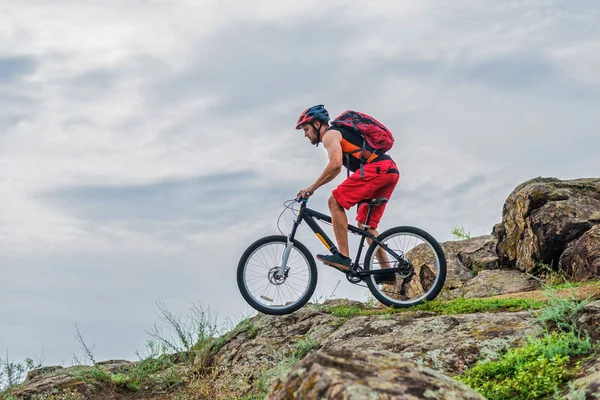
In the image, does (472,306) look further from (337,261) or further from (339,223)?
(339,223)

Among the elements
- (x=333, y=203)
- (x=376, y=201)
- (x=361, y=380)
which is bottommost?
(x=361, y=380)

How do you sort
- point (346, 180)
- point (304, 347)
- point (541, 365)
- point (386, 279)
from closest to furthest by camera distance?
point (541, 365) < point (304, 347) < point (346, 180) < point (386, 279)

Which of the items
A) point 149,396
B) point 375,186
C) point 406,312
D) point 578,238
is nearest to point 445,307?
point 406,312

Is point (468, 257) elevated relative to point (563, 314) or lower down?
elevated

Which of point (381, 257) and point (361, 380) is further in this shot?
point (381, 257)

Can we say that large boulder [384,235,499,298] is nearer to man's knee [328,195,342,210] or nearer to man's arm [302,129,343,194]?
man's knee [328,195,342,210]

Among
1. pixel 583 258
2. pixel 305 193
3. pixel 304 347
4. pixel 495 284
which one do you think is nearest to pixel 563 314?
pixel 304 347

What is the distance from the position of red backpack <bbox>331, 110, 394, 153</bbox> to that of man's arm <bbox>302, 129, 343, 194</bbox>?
0.28 m

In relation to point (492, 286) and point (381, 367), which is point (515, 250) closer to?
point (492, 286)

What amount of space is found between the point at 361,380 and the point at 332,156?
6.50 metres

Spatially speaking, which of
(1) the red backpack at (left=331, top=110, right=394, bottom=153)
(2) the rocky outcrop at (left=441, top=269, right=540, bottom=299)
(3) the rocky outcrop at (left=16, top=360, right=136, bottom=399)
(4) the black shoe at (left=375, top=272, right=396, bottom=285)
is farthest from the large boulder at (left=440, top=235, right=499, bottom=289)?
(3) the rocky outcrop at (left=16, top=360, right=136, bottom=399)

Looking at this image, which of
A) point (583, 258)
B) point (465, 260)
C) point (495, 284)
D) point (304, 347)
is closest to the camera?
point (304, 347)

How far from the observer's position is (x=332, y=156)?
989 cm

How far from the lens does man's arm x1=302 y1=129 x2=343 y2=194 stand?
9.88 meters
